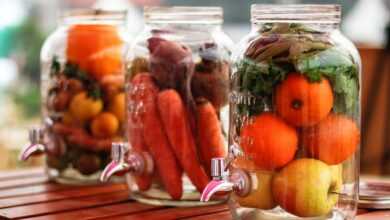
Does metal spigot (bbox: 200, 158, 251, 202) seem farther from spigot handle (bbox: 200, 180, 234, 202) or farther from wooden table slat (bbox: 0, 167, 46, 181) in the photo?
wooden table slat (bbox: 0, 167, 46, 181)

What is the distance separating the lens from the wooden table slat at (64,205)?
3.74ft

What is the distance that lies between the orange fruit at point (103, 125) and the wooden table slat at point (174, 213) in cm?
24

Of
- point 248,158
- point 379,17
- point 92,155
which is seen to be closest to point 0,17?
point 379,17

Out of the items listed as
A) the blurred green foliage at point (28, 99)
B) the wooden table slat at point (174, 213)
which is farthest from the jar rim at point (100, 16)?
the blurred green foliage at point (28, 99)

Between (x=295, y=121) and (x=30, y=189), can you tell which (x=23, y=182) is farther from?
(x=295, y=121)

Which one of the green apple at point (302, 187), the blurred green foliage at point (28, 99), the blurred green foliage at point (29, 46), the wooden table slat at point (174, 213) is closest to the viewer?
the green apple at point (302, 187)

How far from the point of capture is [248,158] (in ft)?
3.38

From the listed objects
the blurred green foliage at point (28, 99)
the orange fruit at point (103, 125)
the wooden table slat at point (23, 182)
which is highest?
the orange fruit at point (103, 125)

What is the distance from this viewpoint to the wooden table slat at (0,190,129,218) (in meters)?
1.14

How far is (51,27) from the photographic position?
4.42 metres

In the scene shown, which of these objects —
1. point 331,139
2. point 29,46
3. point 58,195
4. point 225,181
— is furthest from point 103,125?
point 29,46

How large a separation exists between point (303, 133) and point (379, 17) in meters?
2.59

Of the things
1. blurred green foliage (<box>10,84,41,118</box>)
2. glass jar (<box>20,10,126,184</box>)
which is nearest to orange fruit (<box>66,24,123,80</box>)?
glass jar (<box>20,10,126,184</box>)

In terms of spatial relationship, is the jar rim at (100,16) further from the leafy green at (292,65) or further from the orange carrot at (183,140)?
the leafy green at (292,65)
